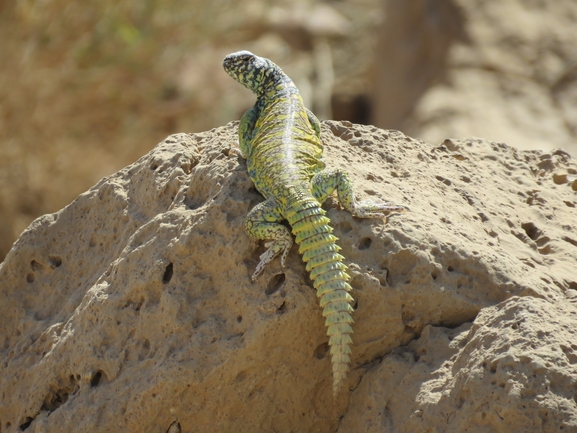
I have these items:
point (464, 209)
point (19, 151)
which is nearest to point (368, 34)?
point (19, 151)

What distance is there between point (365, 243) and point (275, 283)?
44cm

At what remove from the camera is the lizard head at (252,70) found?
418 cm

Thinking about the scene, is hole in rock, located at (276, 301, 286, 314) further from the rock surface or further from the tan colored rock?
the tan colored rock

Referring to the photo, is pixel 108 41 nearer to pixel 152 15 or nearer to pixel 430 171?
pixel 152 15

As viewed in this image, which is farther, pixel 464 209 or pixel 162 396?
pixel 464 209

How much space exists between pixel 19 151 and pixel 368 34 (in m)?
6.33

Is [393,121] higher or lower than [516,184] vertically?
higher

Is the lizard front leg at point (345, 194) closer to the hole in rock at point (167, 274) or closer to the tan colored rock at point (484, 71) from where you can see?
the hole in rock at point (167, 274)

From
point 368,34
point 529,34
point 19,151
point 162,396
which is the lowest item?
point 162,396

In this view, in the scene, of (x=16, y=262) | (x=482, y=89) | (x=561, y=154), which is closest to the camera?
(x=16, y=262)

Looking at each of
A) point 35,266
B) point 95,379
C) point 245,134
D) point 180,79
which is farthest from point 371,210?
point 180,79

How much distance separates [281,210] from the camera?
3.23 m

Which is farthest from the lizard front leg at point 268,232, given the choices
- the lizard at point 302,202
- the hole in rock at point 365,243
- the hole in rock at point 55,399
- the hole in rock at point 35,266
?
the hole in rock at point 35,266

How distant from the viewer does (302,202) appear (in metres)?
3.18
